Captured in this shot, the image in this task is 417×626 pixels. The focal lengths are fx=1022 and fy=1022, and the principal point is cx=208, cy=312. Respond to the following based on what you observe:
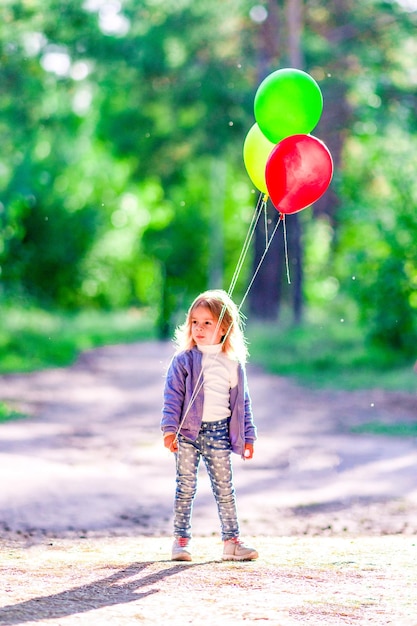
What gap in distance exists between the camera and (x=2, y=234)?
2634cm

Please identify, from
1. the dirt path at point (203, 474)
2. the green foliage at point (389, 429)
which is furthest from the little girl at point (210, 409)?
the green foliage at point (389, 429)

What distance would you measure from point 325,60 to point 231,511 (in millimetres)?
17392

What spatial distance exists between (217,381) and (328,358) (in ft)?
45.3

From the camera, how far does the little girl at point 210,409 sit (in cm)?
539

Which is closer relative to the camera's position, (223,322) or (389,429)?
(223,322)

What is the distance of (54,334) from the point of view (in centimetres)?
2675

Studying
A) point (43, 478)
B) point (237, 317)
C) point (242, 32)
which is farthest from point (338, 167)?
point (237, 317)

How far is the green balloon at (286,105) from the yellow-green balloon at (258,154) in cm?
15

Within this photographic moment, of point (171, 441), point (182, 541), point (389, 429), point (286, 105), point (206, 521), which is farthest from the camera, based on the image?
point (389, 429)

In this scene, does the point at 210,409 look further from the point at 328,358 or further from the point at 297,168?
the point at 328,358

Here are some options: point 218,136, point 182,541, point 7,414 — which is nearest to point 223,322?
point 182,541

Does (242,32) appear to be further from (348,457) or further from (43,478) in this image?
(43,478)

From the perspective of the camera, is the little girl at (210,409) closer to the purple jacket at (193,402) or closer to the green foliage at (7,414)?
the purple jacket at (193,402)

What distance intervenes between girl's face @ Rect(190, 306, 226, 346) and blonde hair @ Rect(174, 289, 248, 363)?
17mm
